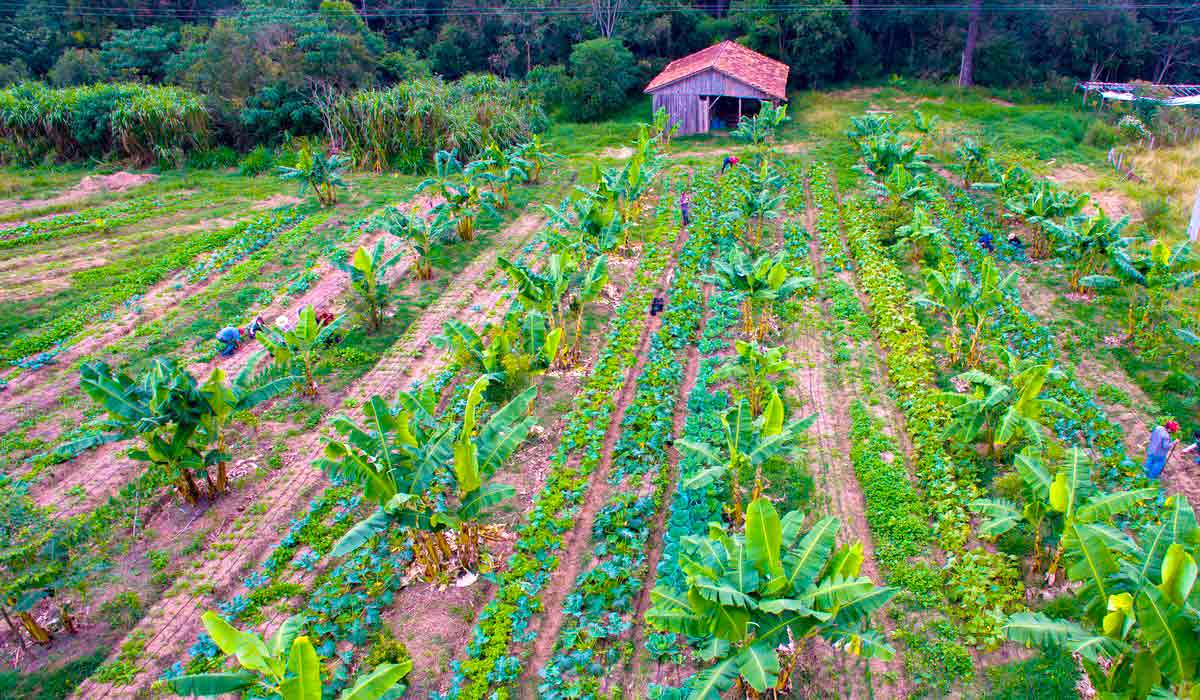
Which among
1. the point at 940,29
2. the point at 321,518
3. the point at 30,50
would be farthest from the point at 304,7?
the point at 321,518

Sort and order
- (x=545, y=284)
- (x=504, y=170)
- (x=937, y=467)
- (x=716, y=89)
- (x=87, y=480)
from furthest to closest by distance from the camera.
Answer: (x=716, y=89) → (x=504, y=170) → (x=545, y=284) → (x=87, y=480) → (x=937, y=467)

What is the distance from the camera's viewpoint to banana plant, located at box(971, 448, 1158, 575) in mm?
7508

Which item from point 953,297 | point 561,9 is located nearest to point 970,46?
point 561,9

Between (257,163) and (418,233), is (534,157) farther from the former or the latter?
(257,163)

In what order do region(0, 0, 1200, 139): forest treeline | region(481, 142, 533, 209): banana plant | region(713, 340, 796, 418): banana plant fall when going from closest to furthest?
region(713, 340, 796, 418): banana plant, region(481, 142, 533, 209): banana plant, region(0, 0, 1200, 139): forest treeline

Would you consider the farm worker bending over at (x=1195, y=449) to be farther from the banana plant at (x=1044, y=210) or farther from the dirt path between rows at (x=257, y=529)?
the dirt path between rows at (x=257, y=529)

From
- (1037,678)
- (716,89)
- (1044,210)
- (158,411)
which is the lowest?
(1037,678)

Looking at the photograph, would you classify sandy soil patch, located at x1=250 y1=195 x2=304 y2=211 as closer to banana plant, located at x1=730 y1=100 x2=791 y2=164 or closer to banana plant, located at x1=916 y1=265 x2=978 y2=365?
banana plant, located at x1=730 y1=100 x2=791 y2=164

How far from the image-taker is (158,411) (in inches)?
366

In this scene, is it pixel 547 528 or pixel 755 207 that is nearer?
pixel 547 528

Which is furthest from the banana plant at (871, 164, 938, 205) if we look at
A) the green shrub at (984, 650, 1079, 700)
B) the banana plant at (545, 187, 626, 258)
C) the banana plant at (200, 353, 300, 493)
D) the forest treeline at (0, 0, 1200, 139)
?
the forest treeline at (0, 0, 1200, 139)

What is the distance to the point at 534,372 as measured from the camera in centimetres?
1197

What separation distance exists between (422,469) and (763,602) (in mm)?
4104

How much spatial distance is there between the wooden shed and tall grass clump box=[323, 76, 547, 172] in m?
7.16
